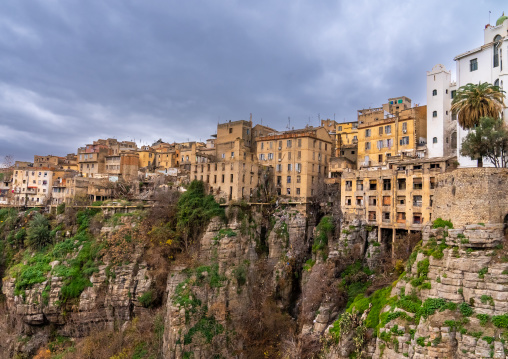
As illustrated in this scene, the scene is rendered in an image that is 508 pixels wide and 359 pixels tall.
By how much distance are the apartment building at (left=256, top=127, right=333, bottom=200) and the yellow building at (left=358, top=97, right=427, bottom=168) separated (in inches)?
212

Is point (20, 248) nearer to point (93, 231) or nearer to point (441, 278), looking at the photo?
point (93, 231)

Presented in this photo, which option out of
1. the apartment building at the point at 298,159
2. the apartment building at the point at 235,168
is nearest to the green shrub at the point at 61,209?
the apartment building at the point at 235,168

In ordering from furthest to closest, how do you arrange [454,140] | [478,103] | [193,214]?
[193,214] → [454,140] → [478,103]

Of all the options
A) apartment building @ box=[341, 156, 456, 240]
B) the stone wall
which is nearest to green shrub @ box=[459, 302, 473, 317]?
the stone wall

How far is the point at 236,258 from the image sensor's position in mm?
43000

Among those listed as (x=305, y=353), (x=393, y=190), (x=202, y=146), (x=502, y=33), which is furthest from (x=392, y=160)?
(x=202, y=146)

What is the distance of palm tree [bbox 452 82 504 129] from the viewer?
98.5ft

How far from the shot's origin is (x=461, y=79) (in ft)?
118

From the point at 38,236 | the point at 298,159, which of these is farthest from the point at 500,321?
the point at 38,236

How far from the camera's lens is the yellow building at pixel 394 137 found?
139 feet

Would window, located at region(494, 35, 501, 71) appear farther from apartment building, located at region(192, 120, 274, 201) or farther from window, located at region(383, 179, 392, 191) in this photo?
apartment building, located at region(192, 120, 274, 201)

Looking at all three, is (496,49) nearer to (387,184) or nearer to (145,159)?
(387,184)

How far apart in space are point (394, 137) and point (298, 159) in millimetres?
12022

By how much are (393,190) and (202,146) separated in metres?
39.8
